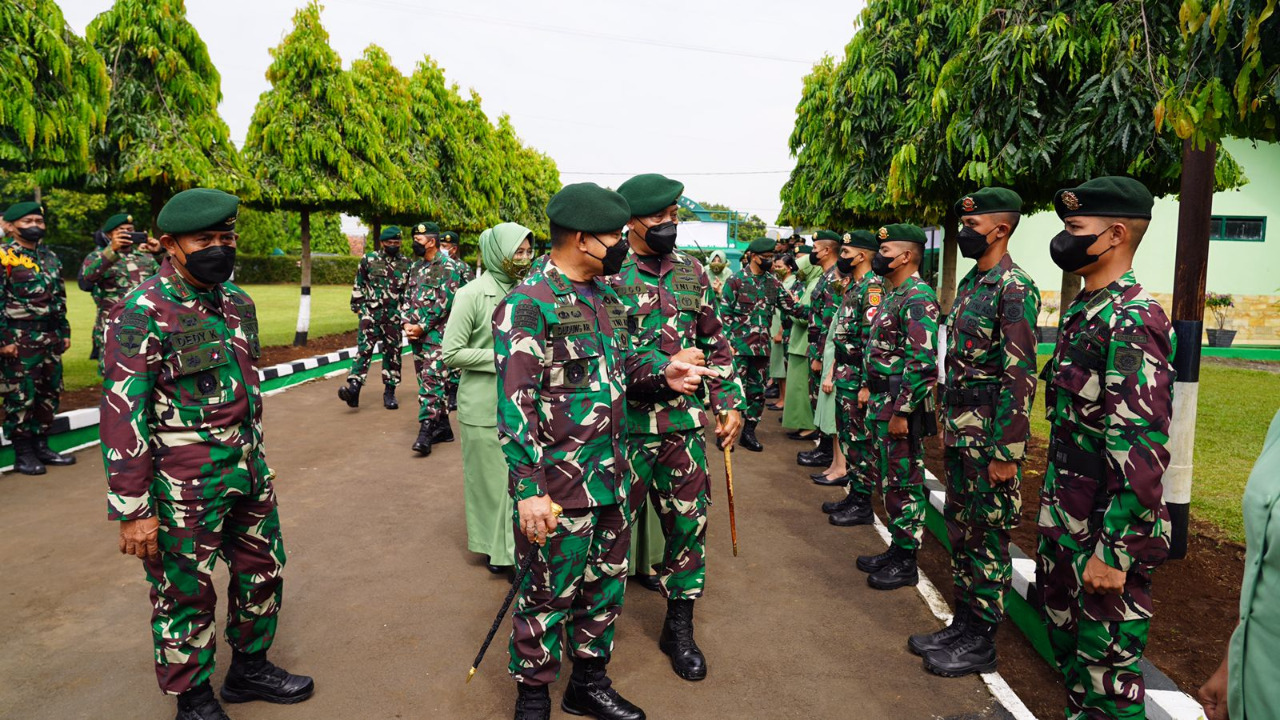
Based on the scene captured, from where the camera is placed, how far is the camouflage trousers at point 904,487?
4.48m

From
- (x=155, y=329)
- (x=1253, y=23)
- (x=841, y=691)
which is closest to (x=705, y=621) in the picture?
(x=841, y=691)

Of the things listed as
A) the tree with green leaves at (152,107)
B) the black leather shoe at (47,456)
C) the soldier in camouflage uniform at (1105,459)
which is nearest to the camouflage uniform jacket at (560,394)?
the soldier in camouflage uniform at (1105,459)

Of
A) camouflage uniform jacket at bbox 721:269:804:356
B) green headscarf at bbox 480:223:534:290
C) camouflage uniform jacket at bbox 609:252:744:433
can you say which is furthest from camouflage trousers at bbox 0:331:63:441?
camouflage uniform jacket at bbox 721:269:804:356

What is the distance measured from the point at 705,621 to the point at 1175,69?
201 inches

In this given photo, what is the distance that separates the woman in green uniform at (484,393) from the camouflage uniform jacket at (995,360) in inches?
99.2

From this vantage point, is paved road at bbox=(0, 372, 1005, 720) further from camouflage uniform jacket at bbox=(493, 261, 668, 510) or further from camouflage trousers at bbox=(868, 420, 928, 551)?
camouflage uniform jacket at bbox=(493, 261, 668, 510)

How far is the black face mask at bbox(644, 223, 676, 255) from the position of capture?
3668 mm

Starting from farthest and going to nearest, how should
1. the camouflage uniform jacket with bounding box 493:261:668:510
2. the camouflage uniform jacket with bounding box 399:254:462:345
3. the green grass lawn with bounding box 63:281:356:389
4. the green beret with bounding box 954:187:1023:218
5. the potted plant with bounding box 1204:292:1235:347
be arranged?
1. the potted plant with bounding box 1204:292:1235:347
2. the green grass lawn with bounding box 63:281:356:389
3. the camouflage uniform jacket with bounding box 399:254:462:345
4. the green beret with bounding box 954:187:1023:218
5. the camouflage uniform jacket with bounding box 493:261:668:510

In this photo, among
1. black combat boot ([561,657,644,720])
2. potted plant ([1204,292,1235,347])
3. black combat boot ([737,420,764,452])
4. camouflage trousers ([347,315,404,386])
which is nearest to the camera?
black combat boot ([561,657,644,720])

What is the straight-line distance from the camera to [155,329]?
9.32ft

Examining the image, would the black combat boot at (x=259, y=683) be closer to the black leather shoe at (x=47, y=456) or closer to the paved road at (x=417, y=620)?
the paved road at (x=417, y=620)

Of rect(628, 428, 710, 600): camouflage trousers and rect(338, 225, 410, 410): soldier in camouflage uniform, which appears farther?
rect(338, 225, 410, 410): soldier in camouflage uniform

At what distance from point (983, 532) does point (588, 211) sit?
243 cm

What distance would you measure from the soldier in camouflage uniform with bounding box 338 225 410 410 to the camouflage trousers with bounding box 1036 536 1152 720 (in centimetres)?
865
